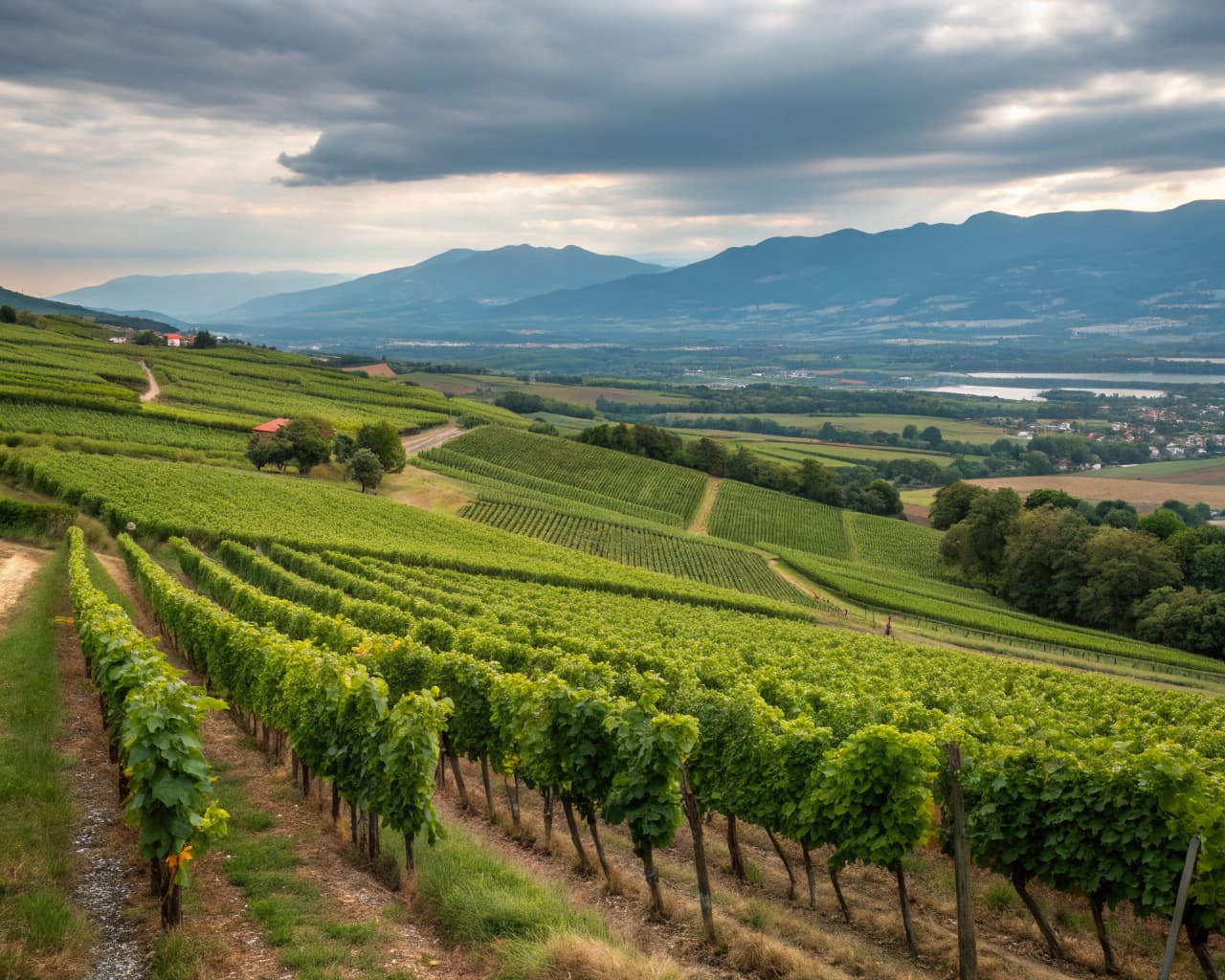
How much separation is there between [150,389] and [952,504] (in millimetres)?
100505

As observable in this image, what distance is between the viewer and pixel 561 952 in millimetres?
9523

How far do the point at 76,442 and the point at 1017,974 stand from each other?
247 feet

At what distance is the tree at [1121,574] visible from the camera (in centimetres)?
6738

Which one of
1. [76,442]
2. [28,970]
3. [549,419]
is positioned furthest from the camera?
[549,419]

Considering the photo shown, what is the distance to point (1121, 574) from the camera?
6738cm

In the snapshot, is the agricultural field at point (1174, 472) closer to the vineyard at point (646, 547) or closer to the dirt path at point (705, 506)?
the dirt path at point (705, 506)

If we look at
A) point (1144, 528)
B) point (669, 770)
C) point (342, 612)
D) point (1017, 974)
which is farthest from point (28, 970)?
point (1144, 528)

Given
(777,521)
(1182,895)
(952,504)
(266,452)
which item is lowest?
(777,521)

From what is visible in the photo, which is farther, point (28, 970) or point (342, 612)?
point (342, 612)

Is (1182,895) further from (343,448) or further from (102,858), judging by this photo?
(343,448)

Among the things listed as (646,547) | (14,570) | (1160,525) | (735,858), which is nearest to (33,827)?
(735,858)

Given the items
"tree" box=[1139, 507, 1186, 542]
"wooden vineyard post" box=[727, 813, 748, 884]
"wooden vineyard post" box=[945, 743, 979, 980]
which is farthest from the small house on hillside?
"tree" box=[1139, 507, 1186, 542]

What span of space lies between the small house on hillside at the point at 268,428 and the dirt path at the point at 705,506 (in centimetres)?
4280

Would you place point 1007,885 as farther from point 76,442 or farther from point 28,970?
point 76,442
